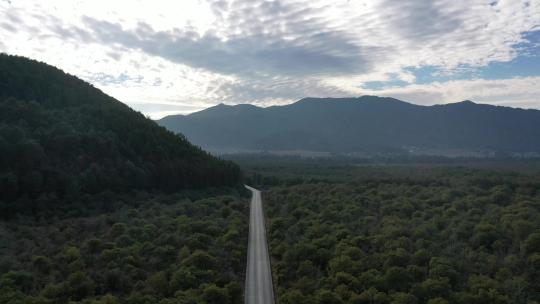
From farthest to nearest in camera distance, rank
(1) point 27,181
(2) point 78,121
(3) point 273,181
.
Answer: (3) point 273,181, (2) point 78,121, (1) point 27,181

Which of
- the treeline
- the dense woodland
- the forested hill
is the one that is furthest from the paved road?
the forested hill

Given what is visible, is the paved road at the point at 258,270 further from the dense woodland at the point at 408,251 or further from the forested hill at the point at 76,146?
the forested hill at the point at 76,146

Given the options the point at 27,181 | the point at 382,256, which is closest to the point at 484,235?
the point at 382,256

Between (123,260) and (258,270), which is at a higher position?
(123,260)

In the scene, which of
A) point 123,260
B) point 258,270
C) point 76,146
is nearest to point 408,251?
point 258,270

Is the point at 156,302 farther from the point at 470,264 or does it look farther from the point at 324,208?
the point at 324,208

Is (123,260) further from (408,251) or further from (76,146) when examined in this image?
(76,146)
